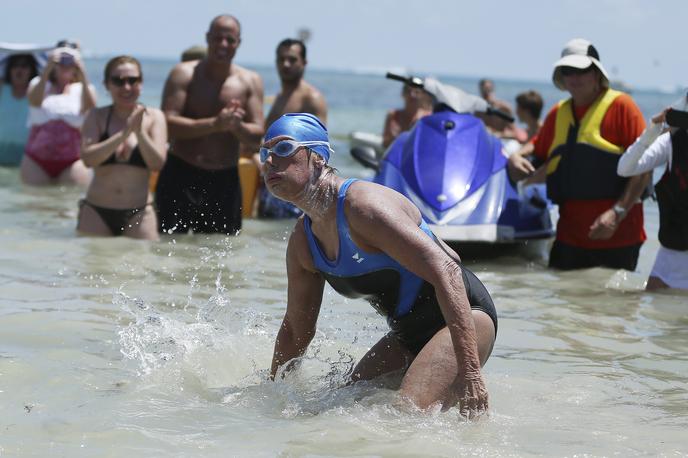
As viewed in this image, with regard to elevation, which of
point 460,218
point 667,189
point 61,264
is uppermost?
point 667,189

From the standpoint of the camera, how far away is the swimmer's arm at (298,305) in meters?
4.65

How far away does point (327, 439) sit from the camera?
4.38 meters

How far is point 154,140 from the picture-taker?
868 centimetres

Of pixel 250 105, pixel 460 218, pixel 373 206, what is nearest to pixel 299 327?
pixel 373 206

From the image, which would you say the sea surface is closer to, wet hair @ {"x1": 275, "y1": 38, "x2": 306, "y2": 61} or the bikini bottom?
the bikini bottom

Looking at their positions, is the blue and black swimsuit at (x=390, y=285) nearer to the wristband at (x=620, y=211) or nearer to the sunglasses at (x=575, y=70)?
the wristband at (x=620, y=211)

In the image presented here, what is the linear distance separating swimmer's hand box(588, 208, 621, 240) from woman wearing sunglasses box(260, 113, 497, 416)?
134 inches

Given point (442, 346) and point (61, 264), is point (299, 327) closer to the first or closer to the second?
point (442, 346)

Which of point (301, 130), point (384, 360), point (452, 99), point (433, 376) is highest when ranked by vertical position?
point (301, 130)

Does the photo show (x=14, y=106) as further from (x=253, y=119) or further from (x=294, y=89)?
(x=253, y=119)

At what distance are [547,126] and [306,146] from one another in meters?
4.39

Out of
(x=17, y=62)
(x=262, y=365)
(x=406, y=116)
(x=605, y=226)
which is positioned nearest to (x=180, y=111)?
(x=605, y=226)

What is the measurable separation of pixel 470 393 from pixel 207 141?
5549 mm

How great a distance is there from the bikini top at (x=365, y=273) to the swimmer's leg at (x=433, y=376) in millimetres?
239
